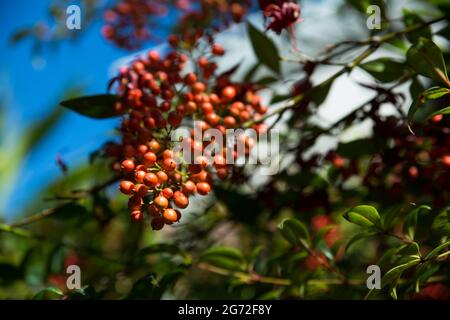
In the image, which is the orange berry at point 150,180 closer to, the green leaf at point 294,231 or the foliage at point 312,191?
the foliage at point 312,191

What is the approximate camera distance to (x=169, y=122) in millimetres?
957

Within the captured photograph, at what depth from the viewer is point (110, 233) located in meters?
2.23

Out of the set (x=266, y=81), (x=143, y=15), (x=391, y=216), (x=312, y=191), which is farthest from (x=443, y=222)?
(x=143, y=15)

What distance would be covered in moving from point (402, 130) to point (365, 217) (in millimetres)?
310

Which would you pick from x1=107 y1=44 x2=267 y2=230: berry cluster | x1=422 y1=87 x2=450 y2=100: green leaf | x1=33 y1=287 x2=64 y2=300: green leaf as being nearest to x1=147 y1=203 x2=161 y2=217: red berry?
x1=107 y1=44 x2=267 y2=230: berry cluster

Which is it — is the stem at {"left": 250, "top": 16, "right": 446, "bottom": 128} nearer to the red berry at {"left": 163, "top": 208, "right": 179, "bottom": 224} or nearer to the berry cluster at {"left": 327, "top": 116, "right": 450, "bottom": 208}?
the berry cluster at {"left": 327, "top": 116, "right": 450, "bottom": 208}

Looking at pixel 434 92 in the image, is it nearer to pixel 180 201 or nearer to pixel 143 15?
pixel 180 201

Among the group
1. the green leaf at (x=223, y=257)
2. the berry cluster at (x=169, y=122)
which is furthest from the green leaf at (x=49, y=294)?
the green leaf at (x=223, y=257)

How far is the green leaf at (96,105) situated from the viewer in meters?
1.10

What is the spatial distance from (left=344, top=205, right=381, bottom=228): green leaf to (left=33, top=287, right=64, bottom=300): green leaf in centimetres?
50

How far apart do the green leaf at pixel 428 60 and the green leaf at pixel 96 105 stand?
57 centimetres

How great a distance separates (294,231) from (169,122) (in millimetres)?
308

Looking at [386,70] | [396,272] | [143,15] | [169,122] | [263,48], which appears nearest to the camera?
[396,272]
